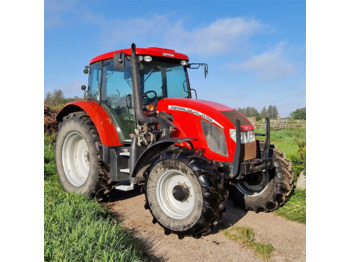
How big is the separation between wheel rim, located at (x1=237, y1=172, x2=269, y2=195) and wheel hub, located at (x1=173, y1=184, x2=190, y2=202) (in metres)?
1.38

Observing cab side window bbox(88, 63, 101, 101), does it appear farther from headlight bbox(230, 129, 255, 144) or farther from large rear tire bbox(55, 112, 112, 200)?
headlight bbox(230, 129, 255, 144)

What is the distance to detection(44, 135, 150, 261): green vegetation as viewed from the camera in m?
2.62

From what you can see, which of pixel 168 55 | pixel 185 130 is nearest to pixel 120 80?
pixel 168 55

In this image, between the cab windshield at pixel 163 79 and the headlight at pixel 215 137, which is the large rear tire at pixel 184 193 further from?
the cab windshield at pixel 163 79

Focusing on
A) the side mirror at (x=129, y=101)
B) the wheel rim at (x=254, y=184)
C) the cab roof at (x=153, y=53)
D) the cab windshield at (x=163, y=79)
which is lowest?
the wheel rim at (x=254, y=184)

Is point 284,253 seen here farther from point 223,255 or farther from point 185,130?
point 185,130

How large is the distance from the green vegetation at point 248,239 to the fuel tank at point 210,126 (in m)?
0.89

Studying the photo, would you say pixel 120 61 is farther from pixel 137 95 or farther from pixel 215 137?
pixel 215 137

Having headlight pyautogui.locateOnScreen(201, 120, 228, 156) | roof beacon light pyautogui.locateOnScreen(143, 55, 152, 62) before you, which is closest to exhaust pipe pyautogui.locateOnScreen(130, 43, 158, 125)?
roof beacon light pyautogui.locateOnScreen(143, 55, 152, 62)

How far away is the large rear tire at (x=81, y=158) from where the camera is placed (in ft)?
15.0

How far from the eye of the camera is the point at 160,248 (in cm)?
333

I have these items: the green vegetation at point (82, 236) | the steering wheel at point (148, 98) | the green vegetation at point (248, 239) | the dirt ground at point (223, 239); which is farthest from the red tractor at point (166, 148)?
the green vegetation at point (82, 236)

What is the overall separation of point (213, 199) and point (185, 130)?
1.13 metres

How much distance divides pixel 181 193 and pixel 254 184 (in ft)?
5.00
